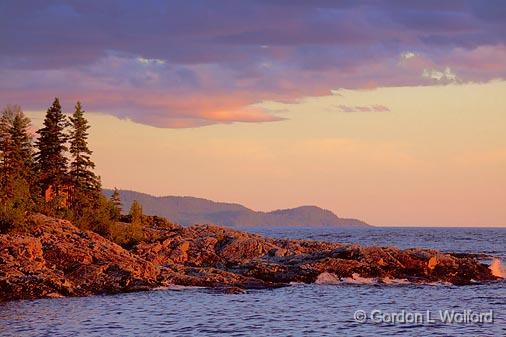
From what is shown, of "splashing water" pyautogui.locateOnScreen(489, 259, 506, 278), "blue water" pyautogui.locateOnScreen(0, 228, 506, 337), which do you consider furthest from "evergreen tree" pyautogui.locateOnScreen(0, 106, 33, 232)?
"splashing water" pyautogui.locateOnScreen(489, 259, 506, 278)

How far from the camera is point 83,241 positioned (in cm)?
5469

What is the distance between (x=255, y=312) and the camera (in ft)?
134

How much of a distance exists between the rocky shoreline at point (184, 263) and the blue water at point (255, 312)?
2.34m

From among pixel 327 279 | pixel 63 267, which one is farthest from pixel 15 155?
pixel 327 279

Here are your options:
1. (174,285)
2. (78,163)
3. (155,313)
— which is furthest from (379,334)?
(78,163)

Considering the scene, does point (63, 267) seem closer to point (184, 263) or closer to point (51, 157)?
point (184, 263)

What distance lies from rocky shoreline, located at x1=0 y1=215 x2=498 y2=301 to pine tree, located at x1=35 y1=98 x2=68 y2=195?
19915mm

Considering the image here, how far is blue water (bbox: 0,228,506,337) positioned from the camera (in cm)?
3472

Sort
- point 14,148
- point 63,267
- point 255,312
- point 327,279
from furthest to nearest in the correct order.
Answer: point 14,148 < point 327,279 < point 63,267 < point 255,312

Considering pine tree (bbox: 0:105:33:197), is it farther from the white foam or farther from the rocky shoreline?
the white foam

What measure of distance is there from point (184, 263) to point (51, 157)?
30802mm

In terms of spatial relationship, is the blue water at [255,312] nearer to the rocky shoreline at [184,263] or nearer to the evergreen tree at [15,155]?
the rocky shoreline at [184,263]

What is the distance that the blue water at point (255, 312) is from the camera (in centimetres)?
3472

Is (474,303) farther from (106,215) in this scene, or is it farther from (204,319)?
(106,215)
